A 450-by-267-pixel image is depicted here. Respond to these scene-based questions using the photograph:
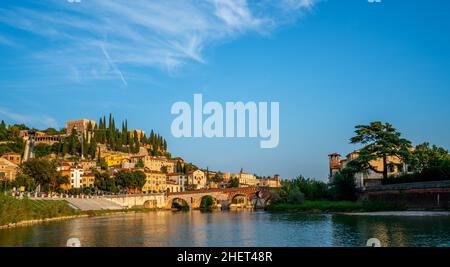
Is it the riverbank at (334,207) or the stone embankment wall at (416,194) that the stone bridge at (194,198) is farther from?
the stone embankment wall at (416,194)

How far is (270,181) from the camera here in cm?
11400

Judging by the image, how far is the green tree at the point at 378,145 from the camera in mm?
35156

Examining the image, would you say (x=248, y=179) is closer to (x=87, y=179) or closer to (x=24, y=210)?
(x=87, y=179)

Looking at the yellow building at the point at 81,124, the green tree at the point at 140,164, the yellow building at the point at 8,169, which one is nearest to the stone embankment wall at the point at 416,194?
the yellow building at the point at 8,169

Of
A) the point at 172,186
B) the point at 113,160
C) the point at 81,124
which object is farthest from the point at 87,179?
the point at 81,124

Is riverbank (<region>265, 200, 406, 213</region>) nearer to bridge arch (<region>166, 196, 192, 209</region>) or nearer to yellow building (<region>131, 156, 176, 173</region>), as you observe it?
bridge arch (<region>166, 196, 192, 209</region>)

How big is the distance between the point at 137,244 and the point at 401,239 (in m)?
8.66

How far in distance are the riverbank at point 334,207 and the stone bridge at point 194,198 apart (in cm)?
1476

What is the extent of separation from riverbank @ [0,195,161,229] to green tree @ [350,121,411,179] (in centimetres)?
2155

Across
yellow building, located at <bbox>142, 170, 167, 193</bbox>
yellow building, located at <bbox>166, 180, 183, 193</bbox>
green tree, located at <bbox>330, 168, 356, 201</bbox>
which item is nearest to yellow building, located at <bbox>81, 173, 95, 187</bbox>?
yellow building, located at <bbox>142, 170, 167, 193</bbox>

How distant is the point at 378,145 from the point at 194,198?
33.4 meters

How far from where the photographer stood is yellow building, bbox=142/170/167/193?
244 feet
